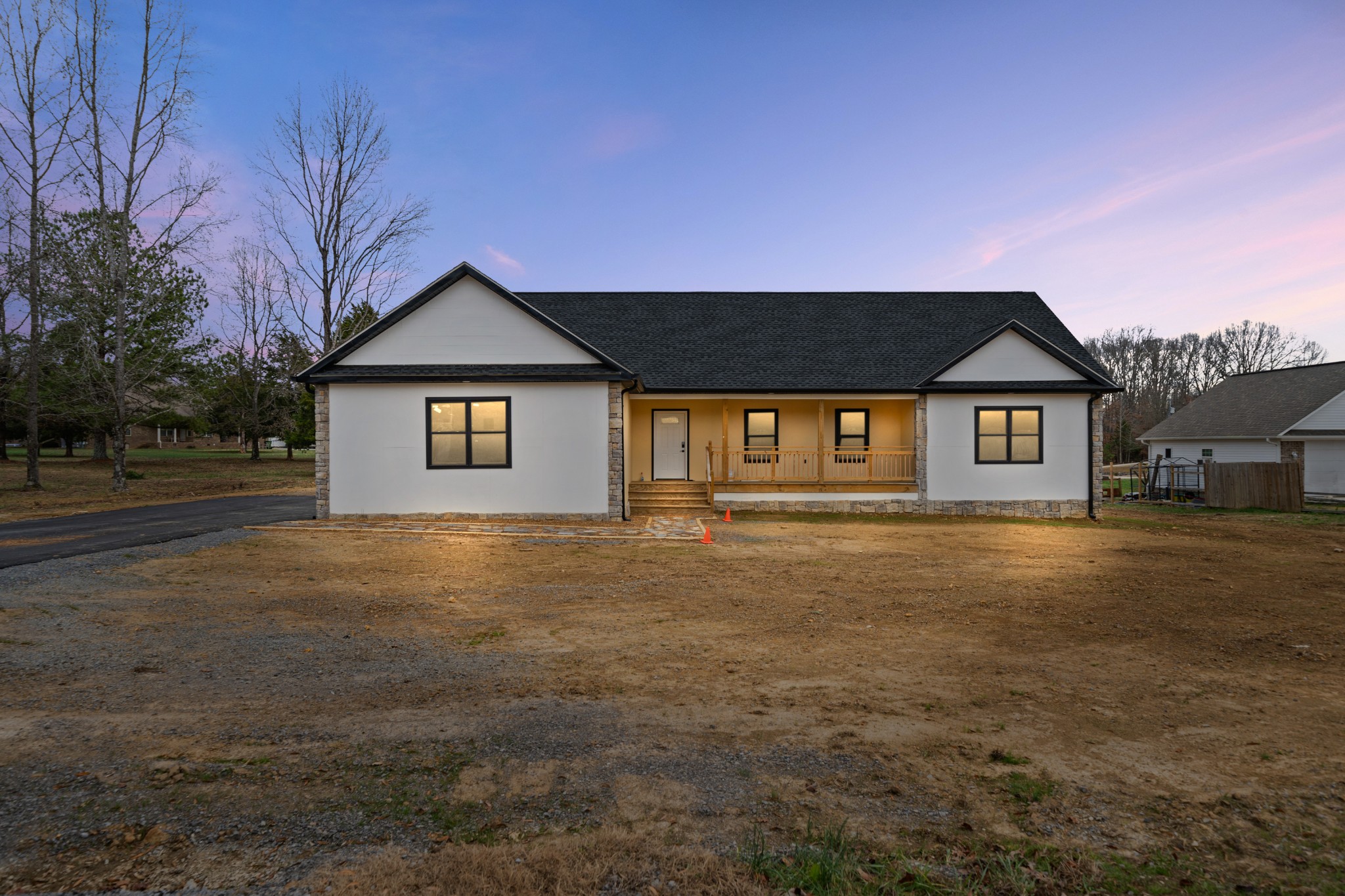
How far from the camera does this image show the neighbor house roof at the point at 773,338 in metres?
15.1

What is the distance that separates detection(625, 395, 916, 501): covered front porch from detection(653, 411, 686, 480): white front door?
2 cm

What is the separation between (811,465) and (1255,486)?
16.1 meters

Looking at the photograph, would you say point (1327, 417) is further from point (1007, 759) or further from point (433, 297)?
point (433, 297)

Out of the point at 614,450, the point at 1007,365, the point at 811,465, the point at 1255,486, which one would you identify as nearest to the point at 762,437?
the point at 811,465

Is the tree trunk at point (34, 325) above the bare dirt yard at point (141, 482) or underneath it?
above

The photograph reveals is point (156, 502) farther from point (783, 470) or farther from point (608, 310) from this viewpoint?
point (783, 470)

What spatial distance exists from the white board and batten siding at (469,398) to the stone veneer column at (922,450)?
8710mm

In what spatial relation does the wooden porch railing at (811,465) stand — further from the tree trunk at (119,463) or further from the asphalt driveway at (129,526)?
the tree trunk at (119,463)

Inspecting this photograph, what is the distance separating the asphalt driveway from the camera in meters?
10.4

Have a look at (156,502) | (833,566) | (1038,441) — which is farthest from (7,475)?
(1038,441)

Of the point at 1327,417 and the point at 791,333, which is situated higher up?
the point at 791,333

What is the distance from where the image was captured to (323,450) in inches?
586

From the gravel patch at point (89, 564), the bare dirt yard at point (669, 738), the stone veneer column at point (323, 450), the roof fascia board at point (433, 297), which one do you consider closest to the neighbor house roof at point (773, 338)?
the roof fascia board at point (433, 297)

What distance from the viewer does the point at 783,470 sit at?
59.3 feet
